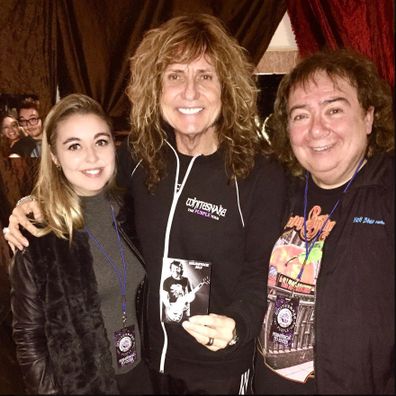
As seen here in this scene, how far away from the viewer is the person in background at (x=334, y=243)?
1.32 metres

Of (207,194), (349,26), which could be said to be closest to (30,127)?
(207,194)

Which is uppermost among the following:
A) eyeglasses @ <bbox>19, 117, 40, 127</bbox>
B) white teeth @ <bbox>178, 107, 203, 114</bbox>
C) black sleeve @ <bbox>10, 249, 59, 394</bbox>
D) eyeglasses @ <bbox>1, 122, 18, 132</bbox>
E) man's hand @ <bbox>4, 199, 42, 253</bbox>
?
eyeglasses @ <bbox>19, 117, 40, 127</bbox>

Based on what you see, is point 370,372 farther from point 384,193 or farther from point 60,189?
point 60,189

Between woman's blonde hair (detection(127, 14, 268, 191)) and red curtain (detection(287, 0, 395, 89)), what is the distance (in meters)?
1.50

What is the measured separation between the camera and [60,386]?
157cm

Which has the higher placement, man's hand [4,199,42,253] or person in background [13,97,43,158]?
person in background [13,97,43,158]

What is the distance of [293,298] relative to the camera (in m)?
1.51

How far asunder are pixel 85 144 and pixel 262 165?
27.6 inches

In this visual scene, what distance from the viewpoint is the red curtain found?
2.88m

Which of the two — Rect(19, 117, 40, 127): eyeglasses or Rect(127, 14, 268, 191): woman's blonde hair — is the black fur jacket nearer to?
Rect(127, 14, 268, 191): woman's blonde hair

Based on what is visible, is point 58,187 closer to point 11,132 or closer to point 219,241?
point 219,241

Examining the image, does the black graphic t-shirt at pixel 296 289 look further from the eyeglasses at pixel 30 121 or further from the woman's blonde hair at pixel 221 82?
the eyeglasses at pixel 30 121

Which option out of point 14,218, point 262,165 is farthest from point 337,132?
point 14,218

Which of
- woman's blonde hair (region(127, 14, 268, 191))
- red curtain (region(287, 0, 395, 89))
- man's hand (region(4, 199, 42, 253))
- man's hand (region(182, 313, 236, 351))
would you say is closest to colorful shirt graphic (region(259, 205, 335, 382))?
man's hand (region(182, 313, 236, 351))
